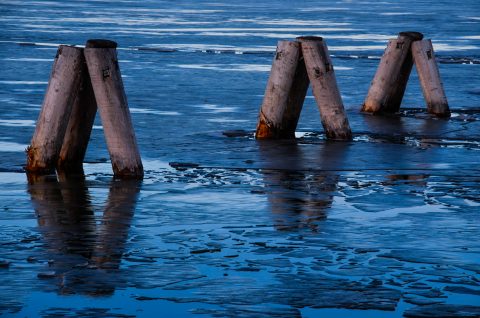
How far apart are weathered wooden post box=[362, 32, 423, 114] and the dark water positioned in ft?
0.86

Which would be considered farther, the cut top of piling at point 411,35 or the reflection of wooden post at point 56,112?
the cut top of piling at point 411,35

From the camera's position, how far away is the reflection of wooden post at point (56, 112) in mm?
10727

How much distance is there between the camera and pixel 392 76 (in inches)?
621

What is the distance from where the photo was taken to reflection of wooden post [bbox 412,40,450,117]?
15.7 meters

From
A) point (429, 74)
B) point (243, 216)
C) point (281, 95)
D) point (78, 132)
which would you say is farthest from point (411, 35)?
point (243, 216)

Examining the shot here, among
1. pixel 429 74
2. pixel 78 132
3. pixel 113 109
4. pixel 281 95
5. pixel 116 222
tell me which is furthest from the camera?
pixel 429 74

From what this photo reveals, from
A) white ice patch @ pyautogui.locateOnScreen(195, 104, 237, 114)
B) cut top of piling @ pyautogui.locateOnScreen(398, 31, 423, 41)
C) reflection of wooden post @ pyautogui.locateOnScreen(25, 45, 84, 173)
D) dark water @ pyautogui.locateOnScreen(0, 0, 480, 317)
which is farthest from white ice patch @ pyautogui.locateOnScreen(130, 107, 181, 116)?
reflection of wooden post @ pyautogui.locateOnScreen(25, 45, 84, 173)

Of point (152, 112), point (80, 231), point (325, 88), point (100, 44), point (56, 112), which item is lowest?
point (80, 231)

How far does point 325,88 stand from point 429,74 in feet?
10.2

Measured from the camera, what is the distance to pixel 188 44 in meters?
28.2

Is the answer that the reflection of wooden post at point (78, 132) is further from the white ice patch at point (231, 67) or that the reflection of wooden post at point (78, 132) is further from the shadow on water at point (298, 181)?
the white ice patch at point (231, 67)

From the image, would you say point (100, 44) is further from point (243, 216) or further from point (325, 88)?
point (325, 88)

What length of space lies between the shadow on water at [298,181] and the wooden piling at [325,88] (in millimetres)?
314

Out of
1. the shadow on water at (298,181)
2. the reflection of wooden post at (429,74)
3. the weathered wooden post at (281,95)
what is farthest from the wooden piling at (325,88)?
the reflection of wooden post at (429,74)
